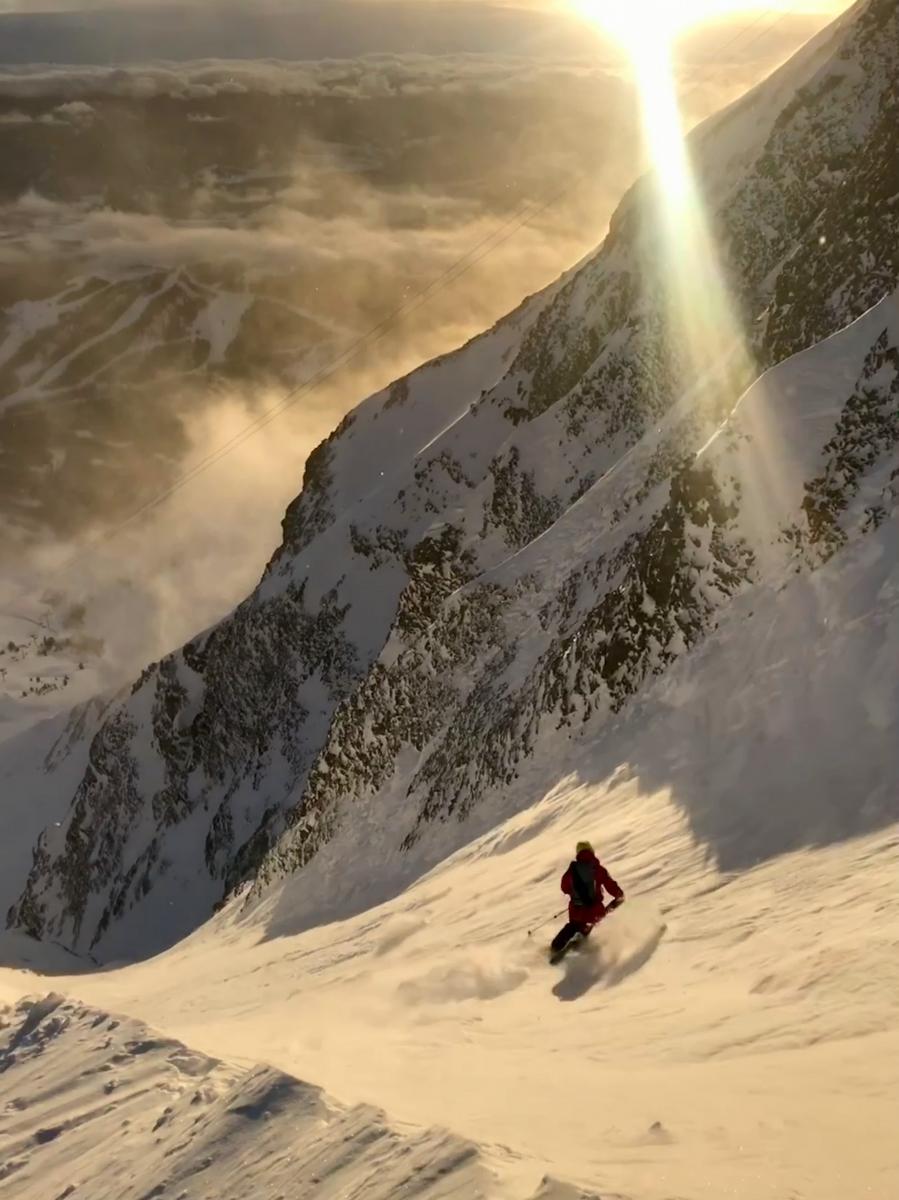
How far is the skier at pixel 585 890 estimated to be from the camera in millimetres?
16703

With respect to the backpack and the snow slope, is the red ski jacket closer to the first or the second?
the backpack

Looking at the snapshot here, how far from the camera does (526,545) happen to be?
51.8 m

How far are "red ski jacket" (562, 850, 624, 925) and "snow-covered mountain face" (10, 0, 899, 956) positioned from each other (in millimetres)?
2314

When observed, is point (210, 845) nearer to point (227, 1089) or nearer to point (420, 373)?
point (420, 373)

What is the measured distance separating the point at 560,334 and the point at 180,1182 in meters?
58.0

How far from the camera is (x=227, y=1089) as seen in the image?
43.9 feet

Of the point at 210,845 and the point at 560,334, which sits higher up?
the point at 560,334

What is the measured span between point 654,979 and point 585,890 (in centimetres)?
213

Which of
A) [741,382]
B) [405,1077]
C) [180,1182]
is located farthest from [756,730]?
[741,382]

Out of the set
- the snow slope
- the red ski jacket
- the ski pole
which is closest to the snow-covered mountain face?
the snow slope

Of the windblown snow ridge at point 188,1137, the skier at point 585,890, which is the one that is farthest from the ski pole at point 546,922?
the windblown snow ridge at point 188,1137

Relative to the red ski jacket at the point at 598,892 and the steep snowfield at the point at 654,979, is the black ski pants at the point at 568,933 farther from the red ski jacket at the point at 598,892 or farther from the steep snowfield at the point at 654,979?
the steep snowfield at the point at 654,979

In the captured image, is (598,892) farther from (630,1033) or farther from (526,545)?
(526,545)

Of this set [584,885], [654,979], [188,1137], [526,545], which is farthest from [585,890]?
[526,545]
